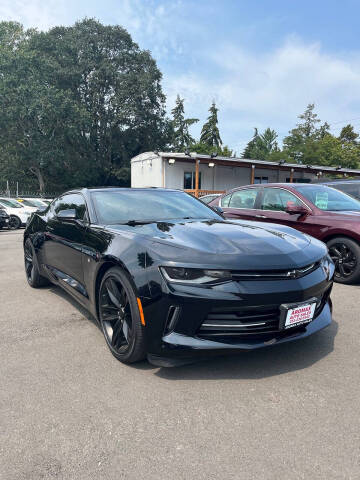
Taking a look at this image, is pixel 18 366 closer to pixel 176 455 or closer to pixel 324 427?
pixel 176 455

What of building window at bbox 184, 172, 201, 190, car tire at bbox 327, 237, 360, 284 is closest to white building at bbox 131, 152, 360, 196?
building window at bbox 184, 172, 201, 190

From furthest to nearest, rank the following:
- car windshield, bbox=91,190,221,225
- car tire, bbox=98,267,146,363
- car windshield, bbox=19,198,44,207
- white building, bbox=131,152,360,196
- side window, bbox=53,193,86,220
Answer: white building, bbox=131,152,360,196, car windshield, bbox=19,198,44,207, side window, bbox=53,193,86,220, car windshield, bbox=91,190,221,225, car tire, bbox=98,267,146,363

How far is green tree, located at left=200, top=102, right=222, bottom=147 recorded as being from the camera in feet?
184

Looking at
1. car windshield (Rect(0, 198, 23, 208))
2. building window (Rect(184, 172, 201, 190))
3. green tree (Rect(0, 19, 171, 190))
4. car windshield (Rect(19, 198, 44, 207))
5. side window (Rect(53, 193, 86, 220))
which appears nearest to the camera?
side window (Rect(53, 193, 86, 220))

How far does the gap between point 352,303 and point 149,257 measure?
284 centimetres

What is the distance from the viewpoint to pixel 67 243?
3.59m

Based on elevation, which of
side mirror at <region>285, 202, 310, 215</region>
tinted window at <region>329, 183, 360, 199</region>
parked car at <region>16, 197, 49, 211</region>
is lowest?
parked car at <region>16, 197, 49, 211</region>

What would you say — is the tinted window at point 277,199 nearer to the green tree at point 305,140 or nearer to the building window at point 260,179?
the building window at point 260,179

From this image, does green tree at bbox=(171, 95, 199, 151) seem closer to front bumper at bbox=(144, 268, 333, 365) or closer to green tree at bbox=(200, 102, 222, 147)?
green tree at bbox=(200, 102, 222, 147)

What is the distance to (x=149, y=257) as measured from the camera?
233 cm

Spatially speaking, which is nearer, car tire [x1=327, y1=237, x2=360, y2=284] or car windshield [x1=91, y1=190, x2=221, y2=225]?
car windshield [x1=91, y1=190, x2=221, y2=225]

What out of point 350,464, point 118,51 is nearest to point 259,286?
point 350,464

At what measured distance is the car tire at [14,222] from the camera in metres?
15.0

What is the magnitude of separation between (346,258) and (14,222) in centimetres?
1420
